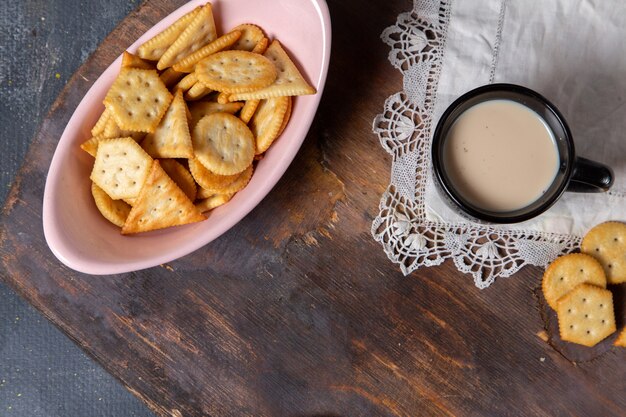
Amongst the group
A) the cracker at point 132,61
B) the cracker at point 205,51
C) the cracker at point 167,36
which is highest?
the cracker at point 167,36

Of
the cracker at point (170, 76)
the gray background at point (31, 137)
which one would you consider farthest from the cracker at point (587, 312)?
the gray background at point (31, 137)

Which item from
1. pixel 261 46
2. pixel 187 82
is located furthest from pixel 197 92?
pixel 261 46

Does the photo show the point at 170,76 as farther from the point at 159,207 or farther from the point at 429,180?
the point at 429,180

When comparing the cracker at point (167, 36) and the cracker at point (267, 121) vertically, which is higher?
the cracker at point (167, 36)

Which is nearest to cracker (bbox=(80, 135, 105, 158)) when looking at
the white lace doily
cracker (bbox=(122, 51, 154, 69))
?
cracker (bbox=(122, 51, 154, 69))

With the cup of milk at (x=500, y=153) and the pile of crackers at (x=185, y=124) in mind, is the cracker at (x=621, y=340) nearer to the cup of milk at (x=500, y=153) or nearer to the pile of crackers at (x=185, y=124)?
the cup of milk at (x=500, y=153)

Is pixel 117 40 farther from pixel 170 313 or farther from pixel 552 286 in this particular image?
pixel 552 286

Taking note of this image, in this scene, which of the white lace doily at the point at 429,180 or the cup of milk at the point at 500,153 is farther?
the white lace doily at the point at 429,180
